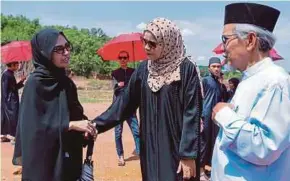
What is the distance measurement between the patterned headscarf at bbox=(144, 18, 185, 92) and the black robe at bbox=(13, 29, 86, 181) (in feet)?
2.16

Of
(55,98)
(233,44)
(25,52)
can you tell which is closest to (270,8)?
(233,44)

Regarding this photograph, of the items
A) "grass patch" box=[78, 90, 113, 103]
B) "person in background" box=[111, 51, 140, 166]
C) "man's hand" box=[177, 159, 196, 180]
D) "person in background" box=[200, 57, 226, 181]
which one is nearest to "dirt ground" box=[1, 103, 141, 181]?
"person in background" box=[111, 51, 140, 166]

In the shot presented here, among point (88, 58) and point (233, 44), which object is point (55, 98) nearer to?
point (233, 44)

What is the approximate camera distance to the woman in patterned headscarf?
352 centimetres

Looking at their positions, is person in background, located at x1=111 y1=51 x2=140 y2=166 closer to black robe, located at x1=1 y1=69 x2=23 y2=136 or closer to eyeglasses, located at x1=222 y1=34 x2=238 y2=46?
black robe, located at x1=1 y1=69 x2=23 y2=136

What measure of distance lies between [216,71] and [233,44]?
15.1 ft

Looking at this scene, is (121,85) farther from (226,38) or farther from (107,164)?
(226,38)

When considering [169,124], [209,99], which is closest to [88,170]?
[169,124]

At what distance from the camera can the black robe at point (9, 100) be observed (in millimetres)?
9797

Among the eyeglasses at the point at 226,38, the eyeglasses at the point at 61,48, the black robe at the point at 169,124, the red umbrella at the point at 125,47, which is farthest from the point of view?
the red umbrella at the point at 125,47

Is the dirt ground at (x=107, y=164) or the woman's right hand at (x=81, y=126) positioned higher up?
the woman's right hand at (x=81, y=126)

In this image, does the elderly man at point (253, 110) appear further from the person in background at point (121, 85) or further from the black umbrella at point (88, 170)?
the person in background at point (121, 85)

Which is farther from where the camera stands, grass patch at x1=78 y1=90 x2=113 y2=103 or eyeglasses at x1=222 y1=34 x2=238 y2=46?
grass patch at x1=78 y1=90 x2=113 y2=103

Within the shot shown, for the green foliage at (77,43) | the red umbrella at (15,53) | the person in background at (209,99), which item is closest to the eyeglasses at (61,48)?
the person in background at (209,99)
